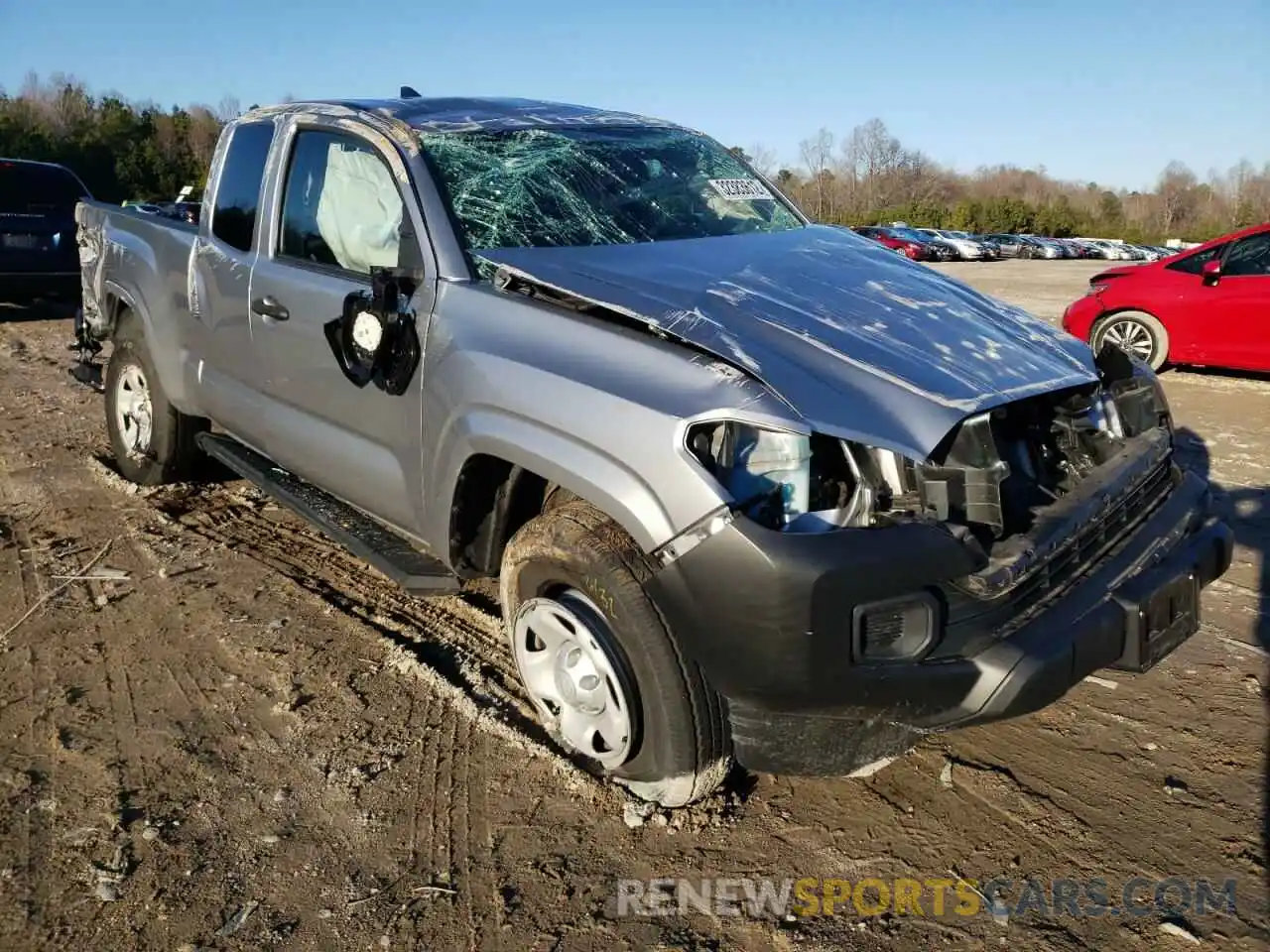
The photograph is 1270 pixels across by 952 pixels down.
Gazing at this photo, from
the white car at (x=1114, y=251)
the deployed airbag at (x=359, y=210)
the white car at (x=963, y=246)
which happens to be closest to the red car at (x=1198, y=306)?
the deployed airbag at (x=359, y=210)

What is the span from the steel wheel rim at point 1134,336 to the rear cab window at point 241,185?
7.78 metres

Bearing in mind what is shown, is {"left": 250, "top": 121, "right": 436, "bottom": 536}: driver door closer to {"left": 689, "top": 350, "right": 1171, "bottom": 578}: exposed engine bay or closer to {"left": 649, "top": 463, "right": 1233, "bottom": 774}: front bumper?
{"left": 689, "top": 350, "right": 1171, "bottom": 578}: exposed engine bay

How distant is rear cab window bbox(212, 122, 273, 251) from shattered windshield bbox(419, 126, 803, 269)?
106 centimetres

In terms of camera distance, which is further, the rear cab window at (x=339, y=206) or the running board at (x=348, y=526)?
the rear cab window at (x=339, y=206)

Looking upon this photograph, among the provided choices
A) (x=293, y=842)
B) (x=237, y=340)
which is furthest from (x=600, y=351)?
(x=237, y=340)

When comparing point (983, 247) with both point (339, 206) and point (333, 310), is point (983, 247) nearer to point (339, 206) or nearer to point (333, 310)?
point (339, 206)

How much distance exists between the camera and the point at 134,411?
5.50 metres

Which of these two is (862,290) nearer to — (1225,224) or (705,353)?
(705,353)

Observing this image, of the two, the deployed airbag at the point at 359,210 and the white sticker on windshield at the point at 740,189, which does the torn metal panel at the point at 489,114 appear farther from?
the white sticker on windshield at the point at 740,189

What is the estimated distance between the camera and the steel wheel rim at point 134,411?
17.5 ft

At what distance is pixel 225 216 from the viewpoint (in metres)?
4.40

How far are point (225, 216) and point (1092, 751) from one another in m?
4.03

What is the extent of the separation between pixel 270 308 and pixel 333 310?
524mm

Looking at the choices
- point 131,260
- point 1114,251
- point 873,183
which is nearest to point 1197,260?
point 131,260
